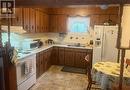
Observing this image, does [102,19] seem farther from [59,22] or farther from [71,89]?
[71,89]

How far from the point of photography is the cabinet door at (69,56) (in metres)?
5.50

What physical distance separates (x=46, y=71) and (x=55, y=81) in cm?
93

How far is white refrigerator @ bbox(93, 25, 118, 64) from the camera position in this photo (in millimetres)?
4586

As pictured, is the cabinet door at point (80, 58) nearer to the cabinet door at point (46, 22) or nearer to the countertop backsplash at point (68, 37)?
the countertop backsplash at point (68, 37)

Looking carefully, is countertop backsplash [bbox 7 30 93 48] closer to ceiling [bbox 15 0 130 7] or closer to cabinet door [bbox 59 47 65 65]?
cabinet door [bbox 59 47 65 65]

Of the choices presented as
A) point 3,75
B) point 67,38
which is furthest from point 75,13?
point 3,75

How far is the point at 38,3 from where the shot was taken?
209 cm

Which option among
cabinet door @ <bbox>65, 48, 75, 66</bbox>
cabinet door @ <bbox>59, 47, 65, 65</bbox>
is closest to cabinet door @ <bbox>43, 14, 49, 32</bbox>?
cabinet door @ <bbox>59, 47, 65, 65</bbox>

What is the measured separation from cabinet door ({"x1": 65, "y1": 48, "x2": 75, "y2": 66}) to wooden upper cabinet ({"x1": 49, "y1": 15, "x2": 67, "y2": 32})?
889mm

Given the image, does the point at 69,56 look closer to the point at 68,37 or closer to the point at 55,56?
the point at 55,56

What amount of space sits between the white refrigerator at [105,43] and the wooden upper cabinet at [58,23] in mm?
1558

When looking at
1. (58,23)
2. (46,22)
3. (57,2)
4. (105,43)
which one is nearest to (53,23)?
(58,23)

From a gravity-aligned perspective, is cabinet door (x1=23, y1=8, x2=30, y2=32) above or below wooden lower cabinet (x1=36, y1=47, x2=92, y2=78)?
above

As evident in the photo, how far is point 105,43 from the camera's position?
4648 millimetres
